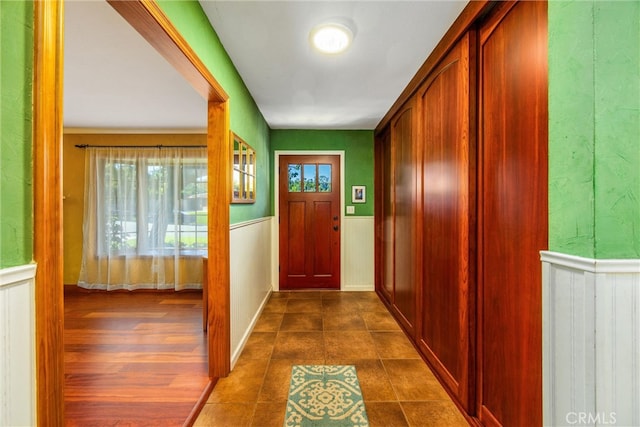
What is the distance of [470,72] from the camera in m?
1.56

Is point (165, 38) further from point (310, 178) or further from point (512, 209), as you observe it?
point (310, 178)

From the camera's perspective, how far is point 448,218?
6.02ft

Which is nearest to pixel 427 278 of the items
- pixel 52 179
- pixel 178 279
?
pixel 52 179

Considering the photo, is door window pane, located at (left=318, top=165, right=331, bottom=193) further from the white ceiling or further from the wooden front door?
the white ceiling

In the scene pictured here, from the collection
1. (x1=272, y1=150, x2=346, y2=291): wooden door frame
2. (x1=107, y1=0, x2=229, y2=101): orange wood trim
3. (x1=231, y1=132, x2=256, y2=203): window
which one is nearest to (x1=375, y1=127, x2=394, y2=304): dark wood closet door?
(x1=272, y1=150, x2=346, y2=291): wooden door frame

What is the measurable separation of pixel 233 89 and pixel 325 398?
231 centimetres

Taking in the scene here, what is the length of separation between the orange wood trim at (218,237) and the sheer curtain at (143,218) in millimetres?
2320

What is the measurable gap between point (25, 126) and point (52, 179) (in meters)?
0.13

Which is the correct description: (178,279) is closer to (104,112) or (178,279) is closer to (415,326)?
(104,112)

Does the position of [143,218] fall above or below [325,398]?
above

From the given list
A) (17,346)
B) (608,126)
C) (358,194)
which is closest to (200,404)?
(17,346)

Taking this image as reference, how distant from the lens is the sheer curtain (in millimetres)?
4012

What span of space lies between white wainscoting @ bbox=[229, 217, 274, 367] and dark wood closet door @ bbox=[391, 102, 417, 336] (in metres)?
1.53

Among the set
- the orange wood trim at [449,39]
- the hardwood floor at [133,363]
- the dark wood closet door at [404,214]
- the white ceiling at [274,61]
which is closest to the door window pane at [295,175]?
the white ceiling at [274,61]
